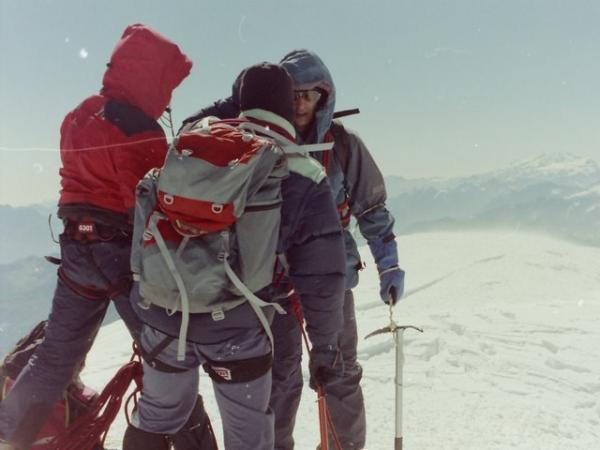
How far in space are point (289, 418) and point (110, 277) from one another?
1491mm

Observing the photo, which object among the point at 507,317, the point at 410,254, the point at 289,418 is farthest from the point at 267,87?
the point at 410,254

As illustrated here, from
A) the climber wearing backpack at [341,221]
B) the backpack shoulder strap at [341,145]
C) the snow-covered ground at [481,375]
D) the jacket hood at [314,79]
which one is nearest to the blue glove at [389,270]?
the climber wearing backpack at [341,221]

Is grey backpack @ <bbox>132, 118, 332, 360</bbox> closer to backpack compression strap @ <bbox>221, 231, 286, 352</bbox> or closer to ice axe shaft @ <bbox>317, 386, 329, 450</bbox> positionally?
backpack compression strap @ <bbox>221, 231, 286, 352</bbox>

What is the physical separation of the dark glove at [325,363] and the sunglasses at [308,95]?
166 cm

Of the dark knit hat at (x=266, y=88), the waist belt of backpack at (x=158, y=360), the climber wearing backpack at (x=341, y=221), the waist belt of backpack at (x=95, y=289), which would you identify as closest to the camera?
the waist belt of backpack at (x=158, y=360)

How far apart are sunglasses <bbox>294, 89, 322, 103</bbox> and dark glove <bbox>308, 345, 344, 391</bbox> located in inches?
65.3

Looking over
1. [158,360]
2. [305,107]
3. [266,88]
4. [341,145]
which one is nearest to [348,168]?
[341,145]

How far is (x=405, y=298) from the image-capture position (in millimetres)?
11883

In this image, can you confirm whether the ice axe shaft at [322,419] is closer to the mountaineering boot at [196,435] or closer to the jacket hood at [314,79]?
the mountaineering boot at [196,435]

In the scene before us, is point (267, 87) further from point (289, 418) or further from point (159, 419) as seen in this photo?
point (289, 418)

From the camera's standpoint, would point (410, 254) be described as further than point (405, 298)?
Yes

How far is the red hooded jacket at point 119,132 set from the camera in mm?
2484

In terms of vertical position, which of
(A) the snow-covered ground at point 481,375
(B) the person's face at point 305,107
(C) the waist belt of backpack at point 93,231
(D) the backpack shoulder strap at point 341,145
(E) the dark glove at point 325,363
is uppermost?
(B) the person's face at point 305,107

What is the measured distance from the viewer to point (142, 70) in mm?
2654
